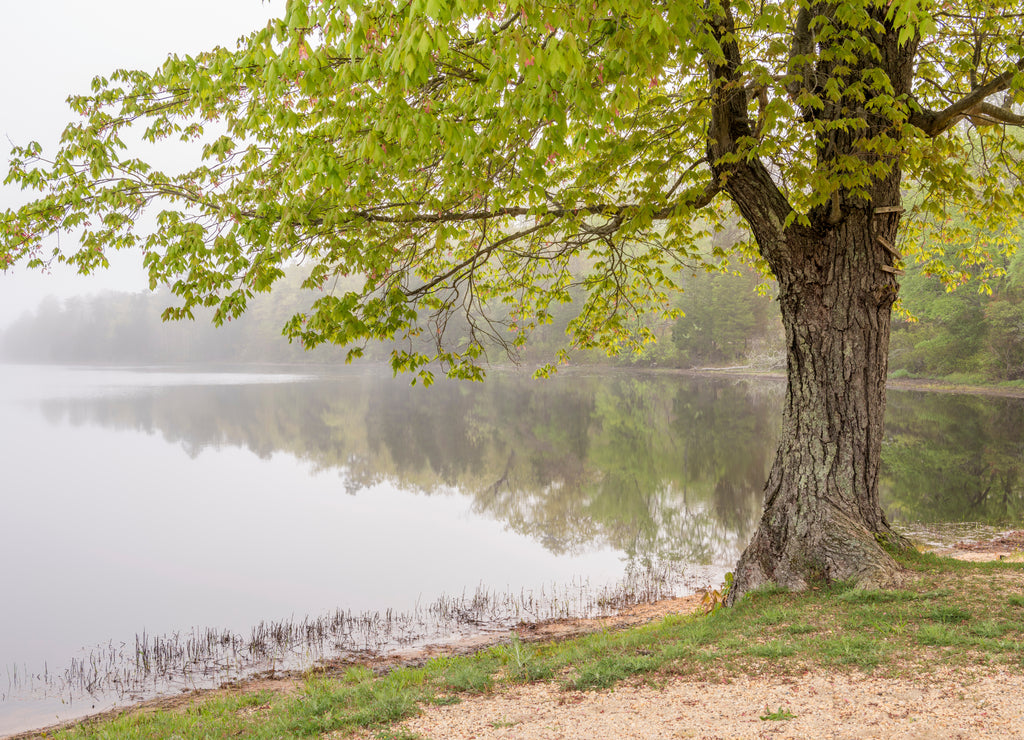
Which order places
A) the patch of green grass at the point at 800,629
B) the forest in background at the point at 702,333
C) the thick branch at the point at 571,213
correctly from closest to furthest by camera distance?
the patch of green grass at the point at 800,629
the thick branch at the point at 571,213
the forest in background at the point at 702,333

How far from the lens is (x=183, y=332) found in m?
134

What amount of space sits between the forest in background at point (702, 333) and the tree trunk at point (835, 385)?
7.01 ft

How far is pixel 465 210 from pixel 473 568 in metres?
7.96

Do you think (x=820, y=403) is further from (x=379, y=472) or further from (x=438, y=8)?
(x=379, y=472)

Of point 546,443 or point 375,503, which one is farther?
point 546,443

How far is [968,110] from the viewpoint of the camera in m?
7.54

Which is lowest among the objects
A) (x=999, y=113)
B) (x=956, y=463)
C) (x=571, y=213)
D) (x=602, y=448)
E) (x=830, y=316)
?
(x=602, y=448)

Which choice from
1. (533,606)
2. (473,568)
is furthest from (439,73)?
(473,568)

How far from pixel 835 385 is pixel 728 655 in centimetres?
333

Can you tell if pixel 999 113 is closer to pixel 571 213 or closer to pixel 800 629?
pixel 571 213

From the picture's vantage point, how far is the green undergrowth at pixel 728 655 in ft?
17.2

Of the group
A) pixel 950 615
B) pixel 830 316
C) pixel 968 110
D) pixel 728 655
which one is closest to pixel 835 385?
pixel 830 316

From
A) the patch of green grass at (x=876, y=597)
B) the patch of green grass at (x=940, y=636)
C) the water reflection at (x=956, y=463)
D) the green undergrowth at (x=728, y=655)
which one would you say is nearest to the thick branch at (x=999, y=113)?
the green undergrowth at (x=728, y=655)

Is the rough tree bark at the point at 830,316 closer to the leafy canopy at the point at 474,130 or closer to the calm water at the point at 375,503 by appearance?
the leafy canopy at the point at 474,130
